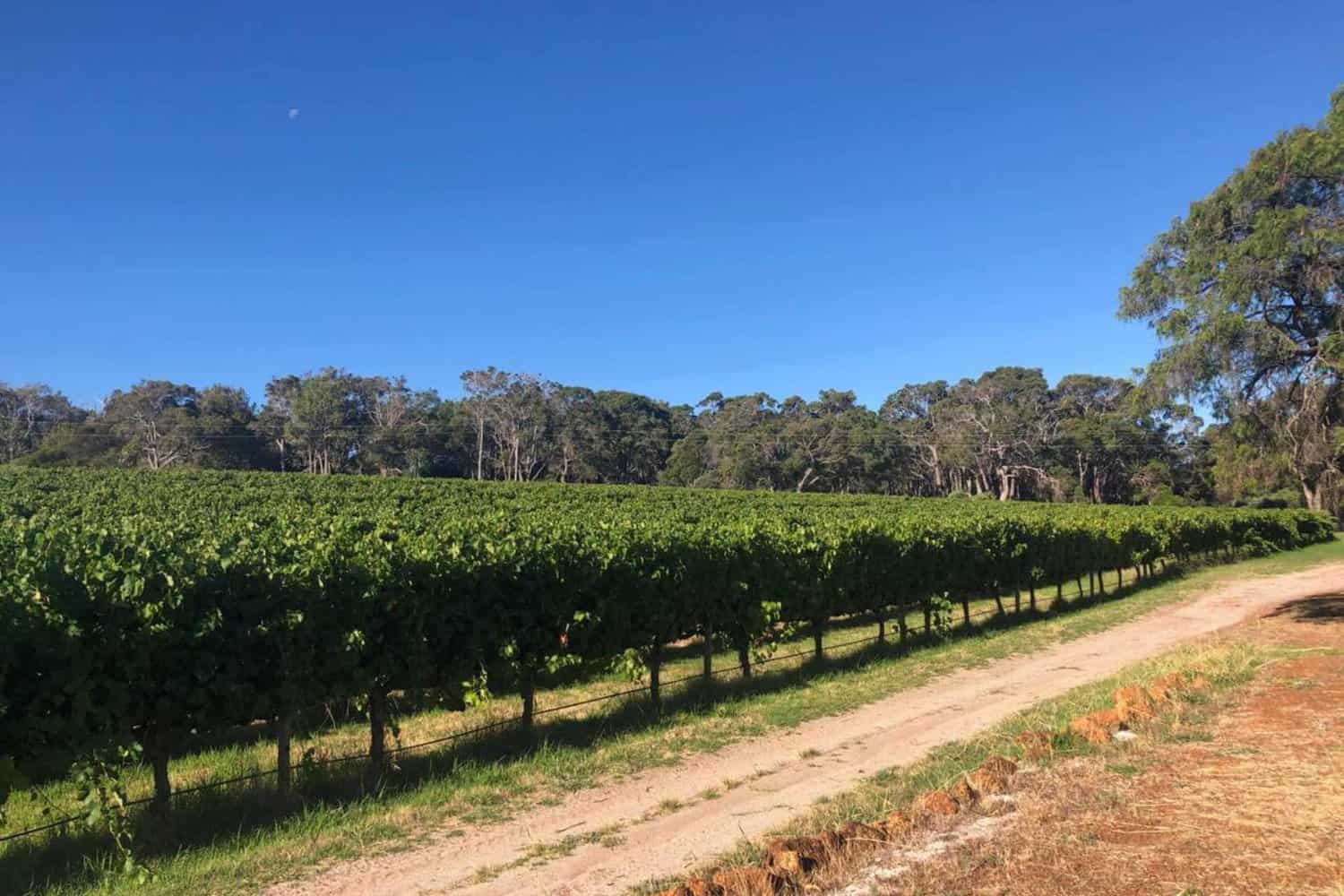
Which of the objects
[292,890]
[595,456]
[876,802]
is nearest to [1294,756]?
[876,802]

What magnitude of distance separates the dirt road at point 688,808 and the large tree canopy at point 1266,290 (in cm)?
581

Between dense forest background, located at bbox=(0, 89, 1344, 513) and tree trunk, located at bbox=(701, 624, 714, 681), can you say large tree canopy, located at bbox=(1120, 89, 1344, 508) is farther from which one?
dense forest background, located at bbox=(0, 89, 1344, 513)

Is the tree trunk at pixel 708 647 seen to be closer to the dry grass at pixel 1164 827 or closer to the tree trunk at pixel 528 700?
the tree trunk at pixel 528 700

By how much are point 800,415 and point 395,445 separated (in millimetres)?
44130

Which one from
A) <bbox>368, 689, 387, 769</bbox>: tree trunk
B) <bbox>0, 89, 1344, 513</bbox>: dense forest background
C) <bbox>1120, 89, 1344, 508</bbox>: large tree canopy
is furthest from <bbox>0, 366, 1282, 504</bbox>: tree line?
<bbox>368, 689, 387, 769</bbox>: tree trunk

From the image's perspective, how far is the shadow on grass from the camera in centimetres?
542

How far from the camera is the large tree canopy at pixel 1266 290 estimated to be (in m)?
12.5

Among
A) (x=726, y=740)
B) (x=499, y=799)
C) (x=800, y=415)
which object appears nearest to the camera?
(x=499, y=799)

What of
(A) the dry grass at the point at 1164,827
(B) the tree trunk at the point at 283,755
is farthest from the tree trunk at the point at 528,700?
(A) the dry grass at the point at 1164,827

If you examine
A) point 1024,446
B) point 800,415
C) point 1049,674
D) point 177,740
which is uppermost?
Result: point 800,415

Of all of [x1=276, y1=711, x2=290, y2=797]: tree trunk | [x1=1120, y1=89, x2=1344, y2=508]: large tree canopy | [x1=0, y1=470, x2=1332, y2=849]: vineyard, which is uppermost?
[x1=1120, y1=89, x2=1344, y2=508]: large tree canopy

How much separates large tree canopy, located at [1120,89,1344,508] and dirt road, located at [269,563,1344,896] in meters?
5.81

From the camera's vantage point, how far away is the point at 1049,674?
1227 centimetres

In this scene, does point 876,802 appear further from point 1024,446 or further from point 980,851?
point 1024,446
